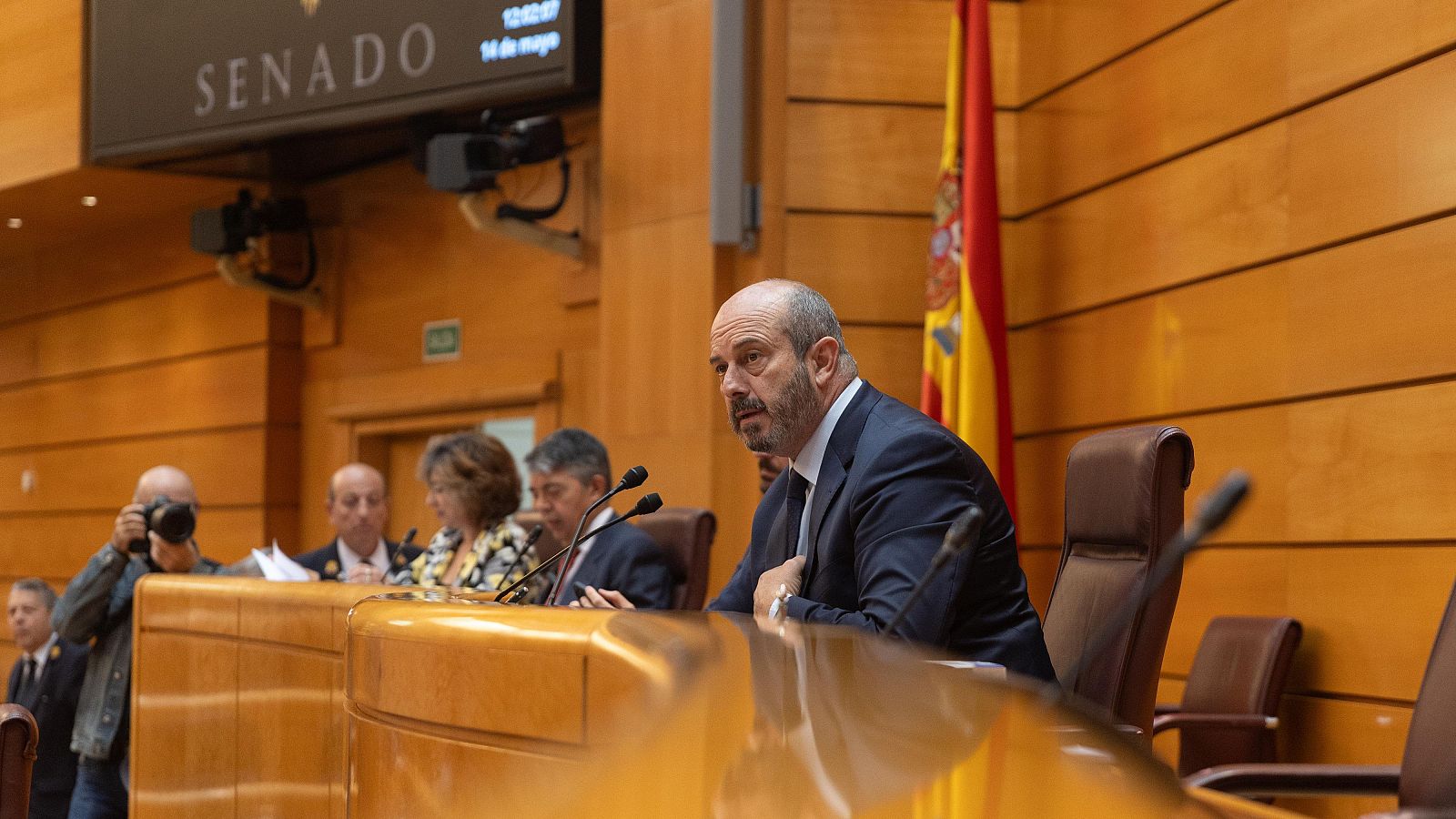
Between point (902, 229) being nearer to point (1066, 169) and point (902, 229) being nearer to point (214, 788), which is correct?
point (1066, 169)

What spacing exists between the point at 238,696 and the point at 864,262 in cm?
268

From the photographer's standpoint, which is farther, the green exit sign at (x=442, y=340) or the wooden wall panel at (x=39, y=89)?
the wooden wall panel at (x=39, y=89)

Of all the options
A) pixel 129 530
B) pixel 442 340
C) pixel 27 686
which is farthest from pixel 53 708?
pixel 442 340

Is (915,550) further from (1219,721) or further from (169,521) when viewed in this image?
(169,521)

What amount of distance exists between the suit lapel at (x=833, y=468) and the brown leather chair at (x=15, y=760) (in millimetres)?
1825

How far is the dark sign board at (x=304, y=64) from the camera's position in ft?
18.7

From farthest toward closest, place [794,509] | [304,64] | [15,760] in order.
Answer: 1. [304,64]
2. [15,760]
3. [794,509]

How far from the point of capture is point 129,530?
4328 millimetres

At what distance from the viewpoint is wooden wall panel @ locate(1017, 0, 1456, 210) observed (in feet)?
11.7

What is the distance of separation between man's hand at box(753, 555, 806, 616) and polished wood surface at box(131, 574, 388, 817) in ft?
2.76

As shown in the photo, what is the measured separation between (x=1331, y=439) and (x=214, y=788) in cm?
277

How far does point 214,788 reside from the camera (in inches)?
134

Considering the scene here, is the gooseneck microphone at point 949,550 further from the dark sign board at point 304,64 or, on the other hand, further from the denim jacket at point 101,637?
the dark sign board at point 304,64

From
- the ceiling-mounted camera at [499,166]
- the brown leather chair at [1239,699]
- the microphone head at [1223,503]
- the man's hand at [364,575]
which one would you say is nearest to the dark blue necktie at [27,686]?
the man's hand at [364,575]
